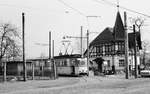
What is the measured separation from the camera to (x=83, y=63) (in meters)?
51.2

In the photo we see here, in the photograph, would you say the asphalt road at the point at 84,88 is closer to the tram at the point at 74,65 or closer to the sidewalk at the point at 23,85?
the sidewalk at the point at 23,85

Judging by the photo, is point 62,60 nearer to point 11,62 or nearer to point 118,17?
point 11,62

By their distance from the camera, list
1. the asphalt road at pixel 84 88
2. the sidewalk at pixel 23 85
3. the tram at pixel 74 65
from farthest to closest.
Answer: the tram at pixel 74 65
the sidewalk at pixel 23 85
the asphalt road at pixel 84 88

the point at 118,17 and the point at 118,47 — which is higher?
the point at 118,17

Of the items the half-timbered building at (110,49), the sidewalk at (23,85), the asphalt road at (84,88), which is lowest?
the sidewalk at (23,85)

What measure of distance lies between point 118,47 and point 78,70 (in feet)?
89.3

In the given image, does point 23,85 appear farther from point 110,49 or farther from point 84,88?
point 110,49

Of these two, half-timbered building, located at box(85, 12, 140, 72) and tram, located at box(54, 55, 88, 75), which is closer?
tram, located at box(54, 55, 88, 75)

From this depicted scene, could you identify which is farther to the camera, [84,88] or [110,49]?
[110,49]

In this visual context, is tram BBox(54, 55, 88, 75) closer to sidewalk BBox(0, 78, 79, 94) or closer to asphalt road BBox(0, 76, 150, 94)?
sidewalk BBox(0, 78, 79, 94)

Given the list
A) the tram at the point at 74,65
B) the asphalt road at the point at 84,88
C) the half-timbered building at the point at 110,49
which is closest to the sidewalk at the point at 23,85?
the asphalt road at the point at 84,88

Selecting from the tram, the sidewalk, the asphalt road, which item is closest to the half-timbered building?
the tram

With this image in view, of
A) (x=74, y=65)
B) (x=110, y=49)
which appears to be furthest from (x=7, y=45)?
(x=110, y=49)

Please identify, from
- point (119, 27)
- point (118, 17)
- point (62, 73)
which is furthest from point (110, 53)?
point (62, 73)
